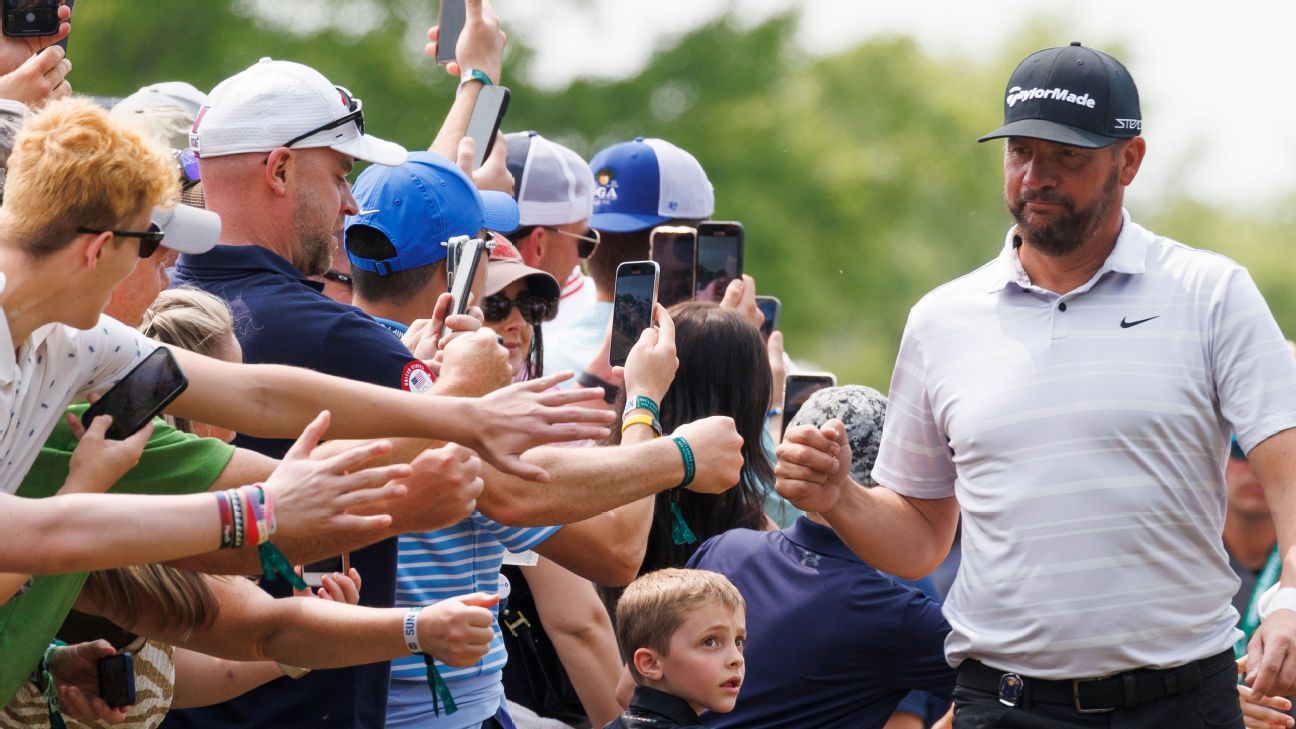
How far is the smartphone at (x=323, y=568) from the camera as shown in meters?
3.67

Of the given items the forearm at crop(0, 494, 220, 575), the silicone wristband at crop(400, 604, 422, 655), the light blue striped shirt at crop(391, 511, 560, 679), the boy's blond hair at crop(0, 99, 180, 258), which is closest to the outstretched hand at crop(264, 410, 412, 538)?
the forearm at crop(0, 494, 220, 575)

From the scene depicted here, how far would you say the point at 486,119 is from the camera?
5320 mm

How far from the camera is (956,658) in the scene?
409 centimetres

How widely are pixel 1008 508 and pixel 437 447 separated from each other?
135 cm

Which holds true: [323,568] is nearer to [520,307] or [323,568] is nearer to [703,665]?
[703,665]

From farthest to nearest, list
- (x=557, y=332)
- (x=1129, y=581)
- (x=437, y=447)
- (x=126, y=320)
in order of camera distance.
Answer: (x=557, y=332) < (x=1129, y=581) < (x=437, y=447) < (x=126, y=320)

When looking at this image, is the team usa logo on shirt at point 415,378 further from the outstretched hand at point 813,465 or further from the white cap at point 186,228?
the outstretched hand at point 813,465

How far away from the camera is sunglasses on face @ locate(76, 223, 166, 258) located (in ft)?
9.07

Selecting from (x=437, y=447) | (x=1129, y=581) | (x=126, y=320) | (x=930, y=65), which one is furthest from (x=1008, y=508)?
(x=930, y=65)

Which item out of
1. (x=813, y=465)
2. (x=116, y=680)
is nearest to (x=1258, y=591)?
(x=813, y=465)

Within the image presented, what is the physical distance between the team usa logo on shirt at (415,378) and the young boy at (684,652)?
3.01 feet

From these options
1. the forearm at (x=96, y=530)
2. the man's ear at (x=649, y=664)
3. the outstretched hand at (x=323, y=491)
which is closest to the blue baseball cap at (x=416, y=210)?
the man's ear at (x=649, y=664)

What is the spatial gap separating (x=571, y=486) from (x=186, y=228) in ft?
3.19

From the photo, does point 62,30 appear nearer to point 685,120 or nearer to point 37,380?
Answer: point 37,380
